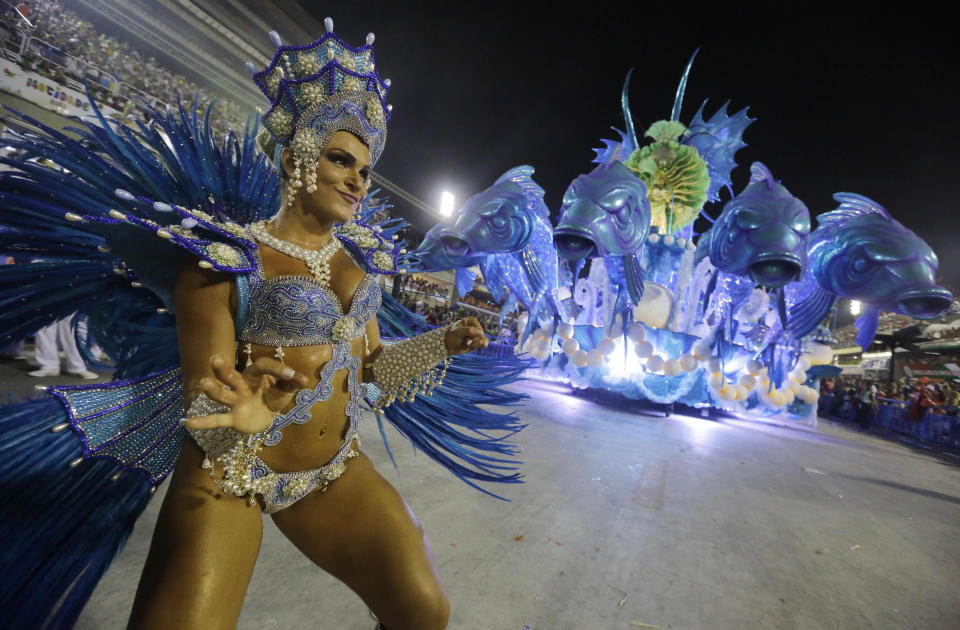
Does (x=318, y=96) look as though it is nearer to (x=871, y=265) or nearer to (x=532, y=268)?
(x=532, y=268)

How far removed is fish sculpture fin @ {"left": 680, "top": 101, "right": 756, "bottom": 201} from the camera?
27.0 feet

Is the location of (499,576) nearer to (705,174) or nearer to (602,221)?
(602,221)

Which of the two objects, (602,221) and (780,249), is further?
(602,221)

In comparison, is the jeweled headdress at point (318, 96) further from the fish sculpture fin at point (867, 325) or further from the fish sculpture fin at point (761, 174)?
the fish sculpture fin at point (867, 325)

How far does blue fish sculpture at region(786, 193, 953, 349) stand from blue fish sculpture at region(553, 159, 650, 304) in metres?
2.41

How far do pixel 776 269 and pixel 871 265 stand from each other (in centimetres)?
109

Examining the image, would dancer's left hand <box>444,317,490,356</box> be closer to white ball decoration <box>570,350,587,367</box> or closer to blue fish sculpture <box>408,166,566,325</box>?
blue fish sculpture <box>408,166,566,325</box>

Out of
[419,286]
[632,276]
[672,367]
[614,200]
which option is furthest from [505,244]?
[419,286]

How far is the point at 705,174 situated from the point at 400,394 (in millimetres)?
8274

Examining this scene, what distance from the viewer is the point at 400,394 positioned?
60.8 inches

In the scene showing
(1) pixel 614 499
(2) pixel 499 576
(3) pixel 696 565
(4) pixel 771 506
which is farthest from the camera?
(4) pixel 771 506

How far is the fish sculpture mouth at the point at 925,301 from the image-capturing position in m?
4.58

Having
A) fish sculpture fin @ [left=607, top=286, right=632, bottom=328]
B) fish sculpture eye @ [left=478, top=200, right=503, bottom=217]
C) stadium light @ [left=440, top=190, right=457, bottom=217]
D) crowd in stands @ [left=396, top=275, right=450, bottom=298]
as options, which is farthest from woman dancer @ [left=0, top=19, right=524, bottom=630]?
stadium light @ [left=440, top=190, right=457, bottom=217]

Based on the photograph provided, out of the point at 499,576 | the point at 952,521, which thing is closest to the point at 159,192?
the point at 499,576
